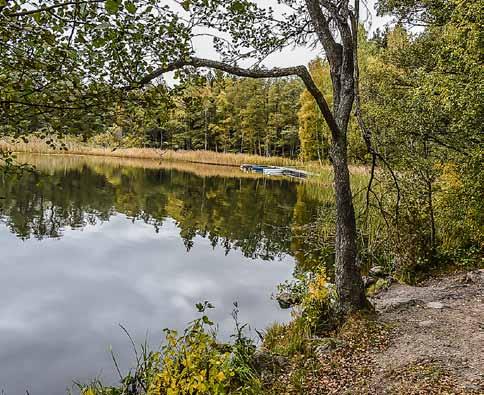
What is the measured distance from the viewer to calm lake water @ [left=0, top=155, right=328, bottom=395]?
19.6ft

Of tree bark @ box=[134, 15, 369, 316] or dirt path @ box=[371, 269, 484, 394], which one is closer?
dirt path @ box=[371, 269, 484, 394]

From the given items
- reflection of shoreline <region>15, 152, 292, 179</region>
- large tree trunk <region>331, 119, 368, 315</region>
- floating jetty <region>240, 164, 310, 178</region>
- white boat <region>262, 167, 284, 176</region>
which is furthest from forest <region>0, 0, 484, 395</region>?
reflection of shoreline <region>15, 152, 292, 179</region>

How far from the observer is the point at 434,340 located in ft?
14.7

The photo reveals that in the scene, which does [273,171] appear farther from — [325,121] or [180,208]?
[325,121]

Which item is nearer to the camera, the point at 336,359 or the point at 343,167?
the point at 336,359

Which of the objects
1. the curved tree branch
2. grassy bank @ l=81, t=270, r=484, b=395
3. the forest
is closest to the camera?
the forest

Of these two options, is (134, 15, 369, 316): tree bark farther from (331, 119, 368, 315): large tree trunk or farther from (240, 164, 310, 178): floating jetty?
(240, 164, 310, 178): floating jetty

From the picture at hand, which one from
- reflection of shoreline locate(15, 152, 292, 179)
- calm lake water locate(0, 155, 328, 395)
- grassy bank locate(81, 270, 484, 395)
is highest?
reflection of shoreline locate(15, 152, 292, 179)

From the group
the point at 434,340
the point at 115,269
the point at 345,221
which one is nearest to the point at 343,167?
the point at 345,221

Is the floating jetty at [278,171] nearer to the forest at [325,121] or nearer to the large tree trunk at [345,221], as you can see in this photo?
the forest at [325,121]

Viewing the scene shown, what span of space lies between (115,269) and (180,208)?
7914 mm

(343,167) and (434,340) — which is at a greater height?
(343,167)

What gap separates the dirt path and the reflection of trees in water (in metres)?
4.09

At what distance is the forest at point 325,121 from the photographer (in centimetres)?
194
